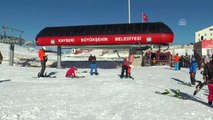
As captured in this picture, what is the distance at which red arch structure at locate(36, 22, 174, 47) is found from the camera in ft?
86.6

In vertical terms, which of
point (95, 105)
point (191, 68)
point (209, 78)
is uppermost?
point (191, 68)

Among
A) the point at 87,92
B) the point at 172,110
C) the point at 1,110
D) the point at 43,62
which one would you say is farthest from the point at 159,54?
the point at 1,110

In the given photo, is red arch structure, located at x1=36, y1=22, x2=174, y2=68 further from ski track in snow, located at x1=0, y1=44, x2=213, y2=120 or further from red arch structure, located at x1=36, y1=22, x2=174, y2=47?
ski track in snow, located at x1=0, y1=44, x2=213, y2=120

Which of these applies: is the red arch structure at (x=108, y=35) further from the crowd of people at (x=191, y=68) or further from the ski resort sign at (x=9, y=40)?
the ski resort sign at (x=9, y=40)

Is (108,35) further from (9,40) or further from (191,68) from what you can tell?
(191,68)

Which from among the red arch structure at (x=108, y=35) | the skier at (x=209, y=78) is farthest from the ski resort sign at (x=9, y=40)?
the skier at (x=209, y=78)

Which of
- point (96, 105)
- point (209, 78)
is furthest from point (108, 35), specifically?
point (96, 105)

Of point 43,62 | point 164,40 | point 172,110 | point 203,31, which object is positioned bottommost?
point 172,110

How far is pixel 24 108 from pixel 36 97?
214cm

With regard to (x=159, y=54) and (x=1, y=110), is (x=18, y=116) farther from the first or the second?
(x=159, y=54)

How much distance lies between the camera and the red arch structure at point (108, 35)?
26406mm

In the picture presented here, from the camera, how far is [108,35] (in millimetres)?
27234

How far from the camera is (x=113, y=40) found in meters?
27.1

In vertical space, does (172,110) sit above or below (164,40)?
below
